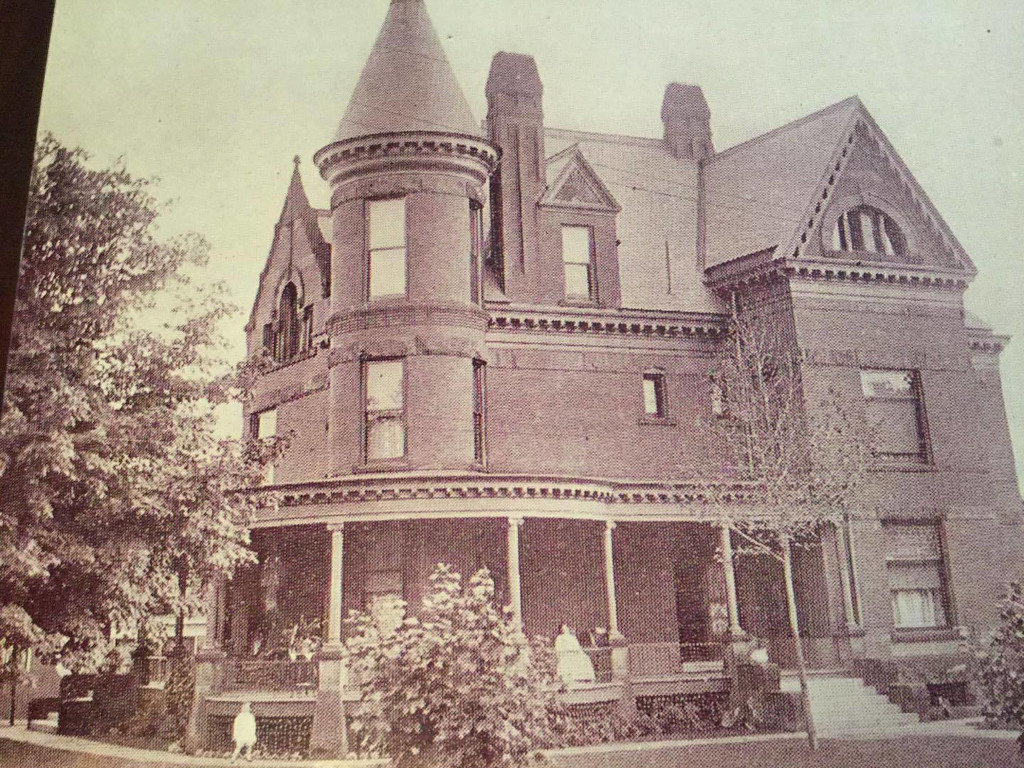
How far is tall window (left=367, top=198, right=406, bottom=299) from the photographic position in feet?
34.6

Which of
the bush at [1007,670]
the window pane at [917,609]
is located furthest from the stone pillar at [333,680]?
the window pane at [917,609]

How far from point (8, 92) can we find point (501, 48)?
3796mm

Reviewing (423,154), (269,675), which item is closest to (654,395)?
(423,154)

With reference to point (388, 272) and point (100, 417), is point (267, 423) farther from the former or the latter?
point (388, 272)

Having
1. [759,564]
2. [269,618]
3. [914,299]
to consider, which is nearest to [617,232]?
[914,299]

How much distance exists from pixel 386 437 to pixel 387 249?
2.31 m

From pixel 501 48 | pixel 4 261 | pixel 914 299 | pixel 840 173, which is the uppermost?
pixel 840 173

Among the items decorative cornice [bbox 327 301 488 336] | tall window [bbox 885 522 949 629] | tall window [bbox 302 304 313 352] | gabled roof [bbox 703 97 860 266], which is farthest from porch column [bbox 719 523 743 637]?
tall window [bbox 302 304 313 352]

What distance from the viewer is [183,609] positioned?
6.77 meters

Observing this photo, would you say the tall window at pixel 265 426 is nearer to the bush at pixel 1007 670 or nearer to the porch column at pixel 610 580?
the porch column at pixel 610 580

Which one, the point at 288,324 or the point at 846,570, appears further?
the point at 288,324

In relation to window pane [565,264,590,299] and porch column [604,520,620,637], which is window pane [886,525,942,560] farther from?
window pane [565,264,590,299]

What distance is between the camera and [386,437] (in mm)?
10430

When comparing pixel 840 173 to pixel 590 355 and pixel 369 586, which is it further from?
pixel 369 586
